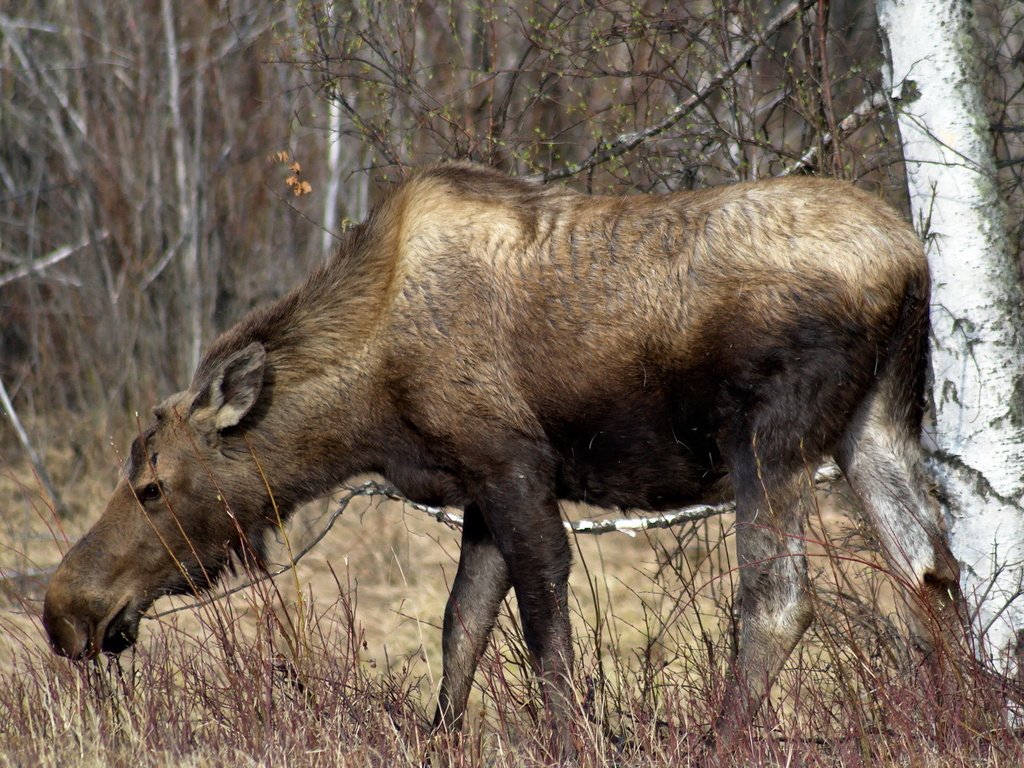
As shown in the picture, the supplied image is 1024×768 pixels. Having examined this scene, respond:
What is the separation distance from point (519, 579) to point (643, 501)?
23.6 inches

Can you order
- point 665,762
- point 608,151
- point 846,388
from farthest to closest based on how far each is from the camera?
point 608,151 < point 846,388 < point 665,762

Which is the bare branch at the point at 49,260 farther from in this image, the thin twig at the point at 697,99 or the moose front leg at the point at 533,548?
the moose front leg at the point at 533,548

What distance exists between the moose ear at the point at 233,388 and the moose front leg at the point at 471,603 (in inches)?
39.4

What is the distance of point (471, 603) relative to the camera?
5.18 m

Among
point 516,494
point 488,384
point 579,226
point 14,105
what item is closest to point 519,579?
point 516,494

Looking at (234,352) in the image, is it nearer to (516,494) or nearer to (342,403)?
(342,403)

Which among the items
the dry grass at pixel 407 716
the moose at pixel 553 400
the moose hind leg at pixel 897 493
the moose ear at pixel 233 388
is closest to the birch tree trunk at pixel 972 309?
the moose at pixel 553 400

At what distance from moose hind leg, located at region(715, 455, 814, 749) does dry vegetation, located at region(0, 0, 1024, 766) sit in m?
0.13

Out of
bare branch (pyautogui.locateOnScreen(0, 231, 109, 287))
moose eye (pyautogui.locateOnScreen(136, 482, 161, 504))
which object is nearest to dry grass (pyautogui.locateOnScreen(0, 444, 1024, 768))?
moose eye (pyautogui.locateOnScreen(136, 482, 161, 504))

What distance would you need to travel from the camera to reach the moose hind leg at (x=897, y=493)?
455cm

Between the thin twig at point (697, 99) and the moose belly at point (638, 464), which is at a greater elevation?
the thin twig at point (697, 99)

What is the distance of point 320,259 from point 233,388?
5.47 m

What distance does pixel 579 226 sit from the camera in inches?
189

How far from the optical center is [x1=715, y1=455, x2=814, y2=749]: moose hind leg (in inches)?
173
